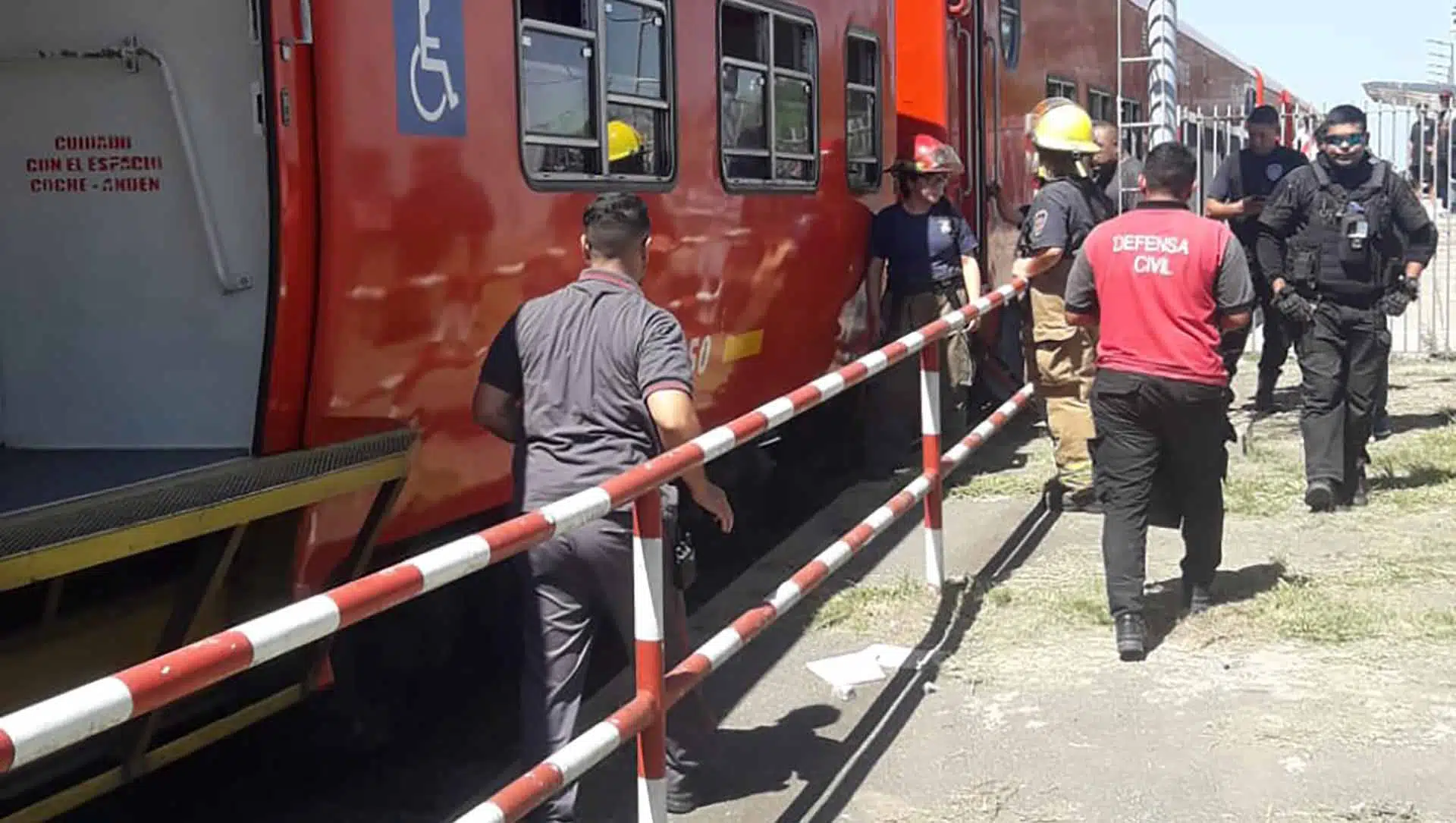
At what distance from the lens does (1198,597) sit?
18.9 ft

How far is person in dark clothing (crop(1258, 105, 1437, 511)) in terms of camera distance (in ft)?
23.7

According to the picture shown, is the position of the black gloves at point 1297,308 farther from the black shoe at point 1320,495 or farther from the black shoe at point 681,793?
the black shoe at point 681,793

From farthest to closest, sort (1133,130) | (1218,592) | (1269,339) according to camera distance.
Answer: (1133,130) → (1269,339) → (1218,592)

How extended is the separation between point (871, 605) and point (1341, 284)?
2908mm

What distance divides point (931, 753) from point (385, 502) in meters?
1.68

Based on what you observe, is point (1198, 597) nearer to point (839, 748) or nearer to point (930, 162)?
point (839, 748)

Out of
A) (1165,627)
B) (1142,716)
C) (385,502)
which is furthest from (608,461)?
(1165,627)

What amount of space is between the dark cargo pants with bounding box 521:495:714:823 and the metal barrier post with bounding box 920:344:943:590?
2.20 m

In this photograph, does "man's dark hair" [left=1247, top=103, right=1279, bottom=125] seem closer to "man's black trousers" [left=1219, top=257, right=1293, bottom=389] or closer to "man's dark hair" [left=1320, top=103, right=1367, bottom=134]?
"man's black trousers" [left=1219, top=257, right=1293, bottom=389]

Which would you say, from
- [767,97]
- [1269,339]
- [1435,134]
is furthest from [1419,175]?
[767,97]

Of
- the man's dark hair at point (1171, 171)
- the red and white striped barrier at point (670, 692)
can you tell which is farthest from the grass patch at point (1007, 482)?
the man's dark hair at point (1171, 171)

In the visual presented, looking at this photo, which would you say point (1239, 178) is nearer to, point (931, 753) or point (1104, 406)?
point (1104, 406)

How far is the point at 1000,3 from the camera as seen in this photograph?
10.6 metres

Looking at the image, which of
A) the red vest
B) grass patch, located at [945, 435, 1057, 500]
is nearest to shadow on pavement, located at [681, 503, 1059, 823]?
the red vest
